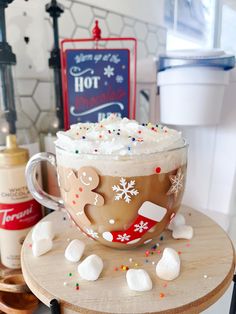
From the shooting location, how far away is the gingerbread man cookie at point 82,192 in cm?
28

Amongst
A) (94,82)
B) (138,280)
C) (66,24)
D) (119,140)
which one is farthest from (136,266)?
(66,24)

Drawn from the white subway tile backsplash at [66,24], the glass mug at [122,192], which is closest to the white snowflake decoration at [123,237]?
the glass mug at [122,192]

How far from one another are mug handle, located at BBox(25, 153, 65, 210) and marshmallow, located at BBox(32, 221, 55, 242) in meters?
0.03

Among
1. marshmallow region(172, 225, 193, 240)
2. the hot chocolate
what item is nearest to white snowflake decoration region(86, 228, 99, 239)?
the hot chocolate

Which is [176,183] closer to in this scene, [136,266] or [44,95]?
[136,266]

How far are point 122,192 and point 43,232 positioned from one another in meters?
0.14

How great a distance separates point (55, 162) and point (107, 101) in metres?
0.22

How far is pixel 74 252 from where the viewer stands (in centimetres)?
32

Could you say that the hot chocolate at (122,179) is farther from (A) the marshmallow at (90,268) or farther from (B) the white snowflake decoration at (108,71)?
(B) the white snowflake decoration at (108,71)

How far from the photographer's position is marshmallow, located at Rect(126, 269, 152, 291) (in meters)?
0.27

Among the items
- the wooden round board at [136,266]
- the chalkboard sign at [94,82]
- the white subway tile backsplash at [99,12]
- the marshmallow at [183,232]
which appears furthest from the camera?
the white subway tile backsplash at [99,12]

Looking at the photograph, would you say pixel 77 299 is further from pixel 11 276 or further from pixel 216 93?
pixel 216 93

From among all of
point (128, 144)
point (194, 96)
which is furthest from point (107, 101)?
point (128, 144)

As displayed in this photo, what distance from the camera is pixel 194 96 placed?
0.48 metres
